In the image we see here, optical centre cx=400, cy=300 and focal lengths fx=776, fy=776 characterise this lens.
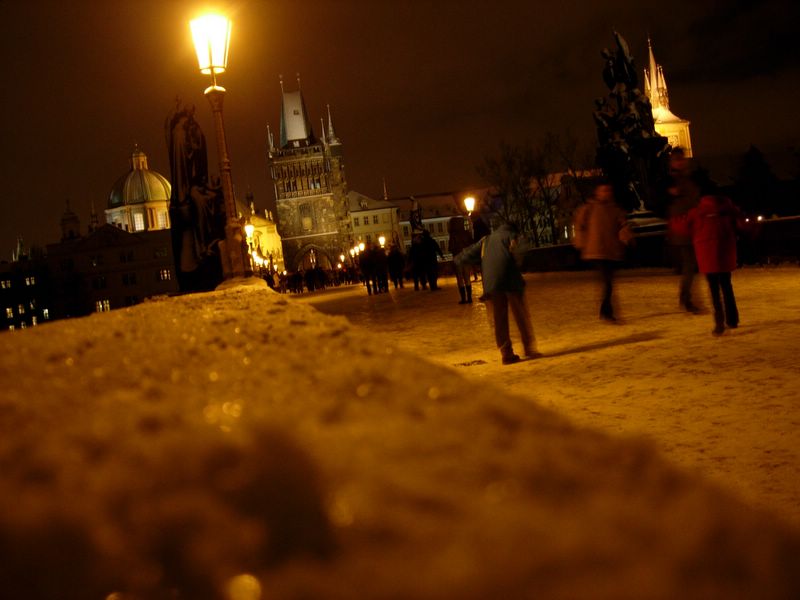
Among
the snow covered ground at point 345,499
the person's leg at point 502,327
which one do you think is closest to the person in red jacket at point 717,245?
the person's leg at point 502,327

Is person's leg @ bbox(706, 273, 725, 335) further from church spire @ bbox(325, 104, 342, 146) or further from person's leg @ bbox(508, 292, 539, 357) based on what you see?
church spire @ bbox(325, 104, 342, 146)

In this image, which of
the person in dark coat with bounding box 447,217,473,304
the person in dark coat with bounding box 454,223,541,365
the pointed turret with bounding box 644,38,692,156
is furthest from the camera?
the pointed turret with bounding box 644,38,692,156

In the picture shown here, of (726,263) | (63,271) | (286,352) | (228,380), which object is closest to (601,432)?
(228,380)

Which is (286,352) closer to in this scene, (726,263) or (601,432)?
(601,432)

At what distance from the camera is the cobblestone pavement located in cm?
442

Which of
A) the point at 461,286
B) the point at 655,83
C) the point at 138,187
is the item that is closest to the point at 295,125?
the point at 138,187

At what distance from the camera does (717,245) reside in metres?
9.02

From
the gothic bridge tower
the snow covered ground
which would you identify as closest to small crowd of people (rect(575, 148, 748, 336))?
the snow covered ground

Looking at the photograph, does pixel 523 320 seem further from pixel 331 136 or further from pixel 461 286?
pixel 331 136

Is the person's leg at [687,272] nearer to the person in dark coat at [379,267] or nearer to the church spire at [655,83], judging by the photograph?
the person in dark coat at [379,267]

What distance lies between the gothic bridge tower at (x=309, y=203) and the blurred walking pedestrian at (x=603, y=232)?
11722 centimetres

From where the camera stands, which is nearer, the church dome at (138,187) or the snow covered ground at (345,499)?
the snow covered ground at (345,499)

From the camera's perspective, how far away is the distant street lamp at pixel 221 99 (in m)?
12.0

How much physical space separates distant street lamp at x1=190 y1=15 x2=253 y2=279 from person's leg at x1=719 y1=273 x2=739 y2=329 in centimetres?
702
